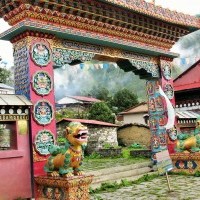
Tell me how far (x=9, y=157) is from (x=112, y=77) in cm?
8024

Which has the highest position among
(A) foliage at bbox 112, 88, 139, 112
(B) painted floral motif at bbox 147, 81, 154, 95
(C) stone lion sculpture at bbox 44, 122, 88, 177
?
(A) foliage at bbox 112, 88, 139, 112

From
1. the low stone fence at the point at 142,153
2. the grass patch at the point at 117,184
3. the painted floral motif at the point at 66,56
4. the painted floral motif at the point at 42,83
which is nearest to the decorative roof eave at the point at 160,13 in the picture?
the painted floral motif at the point at 66,56

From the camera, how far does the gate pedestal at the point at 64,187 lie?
239 inches

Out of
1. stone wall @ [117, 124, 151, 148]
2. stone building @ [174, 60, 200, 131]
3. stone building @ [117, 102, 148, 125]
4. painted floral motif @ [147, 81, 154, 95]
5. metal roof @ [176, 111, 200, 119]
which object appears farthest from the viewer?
stone building @ [117, 102, 148, 125]

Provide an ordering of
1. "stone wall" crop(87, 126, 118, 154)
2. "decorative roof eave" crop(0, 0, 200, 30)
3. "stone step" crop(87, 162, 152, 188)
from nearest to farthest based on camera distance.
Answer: "decorative roof eave" crop(0, 0, 200, 30), "stone step" crop(87, 162, 152, 188), "stone wall" crop(87, 126, 118, 154)

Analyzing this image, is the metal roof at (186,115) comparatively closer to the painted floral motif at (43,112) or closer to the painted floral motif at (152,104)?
the painted floral motif at (152,104)

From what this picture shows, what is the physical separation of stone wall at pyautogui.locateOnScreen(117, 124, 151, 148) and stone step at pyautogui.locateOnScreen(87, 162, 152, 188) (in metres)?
11.2

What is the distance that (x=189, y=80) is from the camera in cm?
Result: 1483

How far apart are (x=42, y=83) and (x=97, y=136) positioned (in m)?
11.9

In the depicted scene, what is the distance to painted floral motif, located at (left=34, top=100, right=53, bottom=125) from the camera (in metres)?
7.01

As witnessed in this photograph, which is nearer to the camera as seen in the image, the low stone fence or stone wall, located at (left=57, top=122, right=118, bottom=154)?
the low stone fence

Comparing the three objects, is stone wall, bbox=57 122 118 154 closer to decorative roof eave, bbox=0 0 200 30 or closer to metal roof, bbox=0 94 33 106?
decorative roof eave, bbox=0 0 200 30

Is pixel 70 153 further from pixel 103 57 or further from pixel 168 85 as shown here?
pixel 168 85

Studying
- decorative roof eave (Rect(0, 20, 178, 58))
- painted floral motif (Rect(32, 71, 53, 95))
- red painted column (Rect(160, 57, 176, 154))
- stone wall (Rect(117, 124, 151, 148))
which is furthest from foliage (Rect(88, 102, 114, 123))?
painted floral motif (Rect(32, 71, 53, 95))
